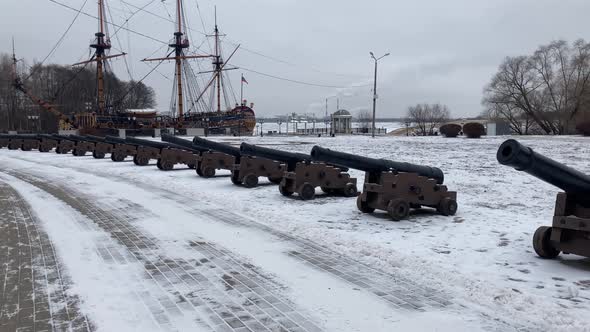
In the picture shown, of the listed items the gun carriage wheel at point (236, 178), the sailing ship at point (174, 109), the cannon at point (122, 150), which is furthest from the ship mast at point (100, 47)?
the gun carriage wheel at point (236, 178)

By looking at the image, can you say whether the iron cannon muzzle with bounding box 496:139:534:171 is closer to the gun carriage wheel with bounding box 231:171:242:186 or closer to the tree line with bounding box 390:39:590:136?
the gun carriage wheel with bounding box 231:171:242:186

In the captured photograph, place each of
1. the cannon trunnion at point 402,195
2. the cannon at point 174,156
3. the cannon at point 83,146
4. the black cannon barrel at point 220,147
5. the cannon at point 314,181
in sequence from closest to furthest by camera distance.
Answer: the cannon trunnion at point 402,195 < the cannon at point 314,181 < the black cannon barrel at point 220,147 < the cannon at point 174,156 < the cannon at point 83,146

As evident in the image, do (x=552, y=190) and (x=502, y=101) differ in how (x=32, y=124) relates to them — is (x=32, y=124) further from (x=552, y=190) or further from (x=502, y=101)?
(x=552, y=190)

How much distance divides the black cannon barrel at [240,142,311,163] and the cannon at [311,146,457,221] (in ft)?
10.1

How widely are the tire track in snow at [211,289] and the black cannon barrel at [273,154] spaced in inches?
215

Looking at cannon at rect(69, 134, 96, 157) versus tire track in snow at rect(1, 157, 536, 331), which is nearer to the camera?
tire track in snow at rect(1, 157, 536, 331)

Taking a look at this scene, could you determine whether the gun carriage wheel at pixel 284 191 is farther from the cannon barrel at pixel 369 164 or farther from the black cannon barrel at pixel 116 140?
the black cannon barrel at pixel 116 140

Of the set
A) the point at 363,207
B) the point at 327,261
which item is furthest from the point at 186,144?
the point at 327,261

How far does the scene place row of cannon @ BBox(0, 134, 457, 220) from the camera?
8.22 meters

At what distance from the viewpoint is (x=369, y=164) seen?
27.9ft

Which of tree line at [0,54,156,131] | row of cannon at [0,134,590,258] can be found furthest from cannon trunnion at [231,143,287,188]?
tree line at [0,54,156,131]

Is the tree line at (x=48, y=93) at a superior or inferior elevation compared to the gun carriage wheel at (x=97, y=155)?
superior

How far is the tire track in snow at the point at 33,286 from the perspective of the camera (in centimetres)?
386

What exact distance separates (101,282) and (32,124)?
243ft
